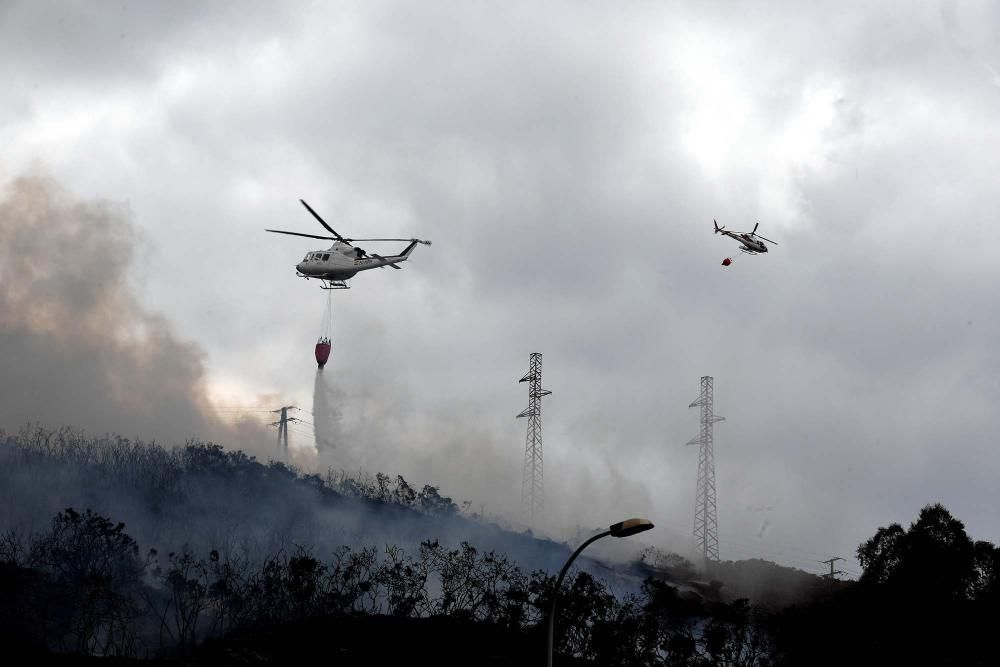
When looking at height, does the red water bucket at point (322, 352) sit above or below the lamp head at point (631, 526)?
above

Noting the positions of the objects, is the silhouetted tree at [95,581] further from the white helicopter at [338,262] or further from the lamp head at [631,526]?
the lamp head at [631,526]

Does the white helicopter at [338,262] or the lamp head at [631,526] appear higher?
the white helicopter at [338,262]

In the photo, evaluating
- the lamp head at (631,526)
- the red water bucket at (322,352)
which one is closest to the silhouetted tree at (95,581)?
the red water bucket at (322,352)

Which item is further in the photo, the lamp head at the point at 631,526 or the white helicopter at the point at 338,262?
the white helicopter at the point at 338,262

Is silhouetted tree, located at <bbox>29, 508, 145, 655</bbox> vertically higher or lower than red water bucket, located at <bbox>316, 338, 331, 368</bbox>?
lower

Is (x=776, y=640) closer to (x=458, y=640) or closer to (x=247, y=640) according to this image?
(x=458, y=640)

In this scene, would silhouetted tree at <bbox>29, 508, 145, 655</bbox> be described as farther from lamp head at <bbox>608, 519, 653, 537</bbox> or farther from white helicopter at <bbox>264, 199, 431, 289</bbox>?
lamp head at <bbox>608, 519, 653, 537</bbox>

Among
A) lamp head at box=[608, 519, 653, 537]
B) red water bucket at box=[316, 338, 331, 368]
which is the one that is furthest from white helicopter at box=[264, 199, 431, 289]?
lamp head at box=[608, 519, 653, 537]

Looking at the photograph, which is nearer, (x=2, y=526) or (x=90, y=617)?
(x=90, y=617)

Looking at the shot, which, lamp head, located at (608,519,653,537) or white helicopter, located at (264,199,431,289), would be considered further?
white helicopter, located at (264,199,431,289)

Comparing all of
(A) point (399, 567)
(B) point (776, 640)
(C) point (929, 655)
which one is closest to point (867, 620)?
(C) point (929, 655)

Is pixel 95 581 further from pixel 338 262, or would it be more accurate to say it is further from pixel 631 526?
pixel 631 526
